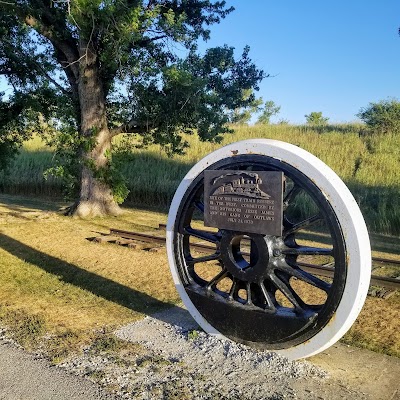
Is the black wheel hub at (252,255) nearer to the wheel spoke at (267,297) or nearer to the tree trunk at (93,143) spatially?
the wheel spoke at (267,297)

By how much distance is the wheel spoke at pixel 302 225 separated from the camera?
4.51m

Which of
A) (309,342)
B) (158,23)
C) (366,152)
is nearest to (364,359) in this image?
(309,342)

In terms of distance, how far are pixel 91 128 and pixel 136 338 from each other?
31.1 ft

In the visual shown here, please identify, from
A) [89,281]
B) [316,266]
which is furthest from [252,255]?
[89,281]

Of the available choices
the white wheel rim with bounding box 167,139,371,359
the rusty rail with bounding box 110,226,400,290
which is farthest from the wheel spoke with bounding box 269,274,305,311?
the rusty rail with bounding box 110,226,400,290

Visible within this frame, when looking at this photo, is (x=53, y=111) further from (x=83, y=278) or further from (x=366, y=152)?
(x=366, y=152)

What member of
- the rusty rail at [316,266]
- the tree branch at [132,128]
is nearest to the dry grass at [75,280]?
the rusty rail at [316,266]

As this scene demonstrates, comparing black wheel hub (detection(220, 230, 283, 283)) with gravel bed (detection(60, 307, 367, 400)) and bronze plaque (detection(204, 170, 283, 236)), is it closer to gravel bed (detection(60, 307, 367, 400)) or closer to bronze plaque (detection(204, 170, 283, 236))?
bronze plaque (detection(204, 170, 283, 236))

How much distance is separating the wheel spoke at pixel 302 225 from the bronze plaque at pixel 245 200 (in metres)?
0.18

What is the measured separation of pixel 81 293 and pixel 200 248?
318 cm

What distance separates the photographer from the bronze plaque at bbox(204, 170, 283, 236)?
4.50 metres

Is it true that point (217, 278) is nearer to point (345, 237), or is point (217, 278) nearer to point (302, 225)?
point (302, 225)

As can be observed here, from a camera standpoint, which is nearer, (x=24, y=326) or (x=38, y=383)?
(x=38, y=383)

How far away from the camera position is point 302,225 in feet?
14.9
